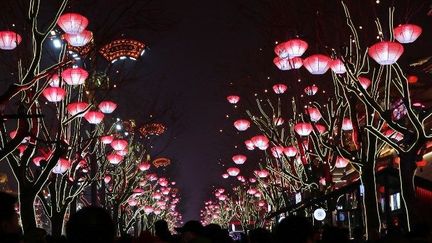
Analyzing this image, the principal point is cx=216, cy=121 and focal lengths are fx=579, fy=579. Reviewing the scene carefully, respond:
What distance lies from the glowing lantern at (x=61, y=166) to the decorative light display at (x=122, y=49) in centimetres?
363

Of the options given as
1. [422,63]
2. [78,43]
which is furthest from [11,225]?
[422,63]

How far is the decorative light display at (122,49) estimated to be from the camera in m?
18.9

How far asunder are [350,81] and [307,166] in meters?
8.84

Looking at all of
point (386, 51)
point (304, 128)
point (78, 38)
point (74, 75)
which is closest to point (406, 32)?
point (386, 51)

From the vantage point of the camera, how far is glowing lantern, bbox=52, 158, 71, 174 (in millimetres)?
17842

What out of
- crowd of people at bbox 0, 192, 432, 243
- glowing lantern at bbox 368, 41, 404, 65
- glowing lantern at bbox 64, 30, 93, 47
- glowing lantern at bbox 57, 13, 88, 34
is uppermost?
glowing lantern at bbox 57, 13, 88, 34

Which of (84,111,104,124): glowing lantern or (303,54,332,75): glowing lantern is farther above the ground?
(303,54,332,75): glowing lantern

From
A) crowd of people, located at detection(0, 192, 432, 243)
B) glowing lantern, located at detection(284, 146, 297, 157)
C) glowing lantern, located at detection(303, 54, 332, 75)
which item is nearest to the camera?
crowd of people, located at detection(0, 192, 432, 243)

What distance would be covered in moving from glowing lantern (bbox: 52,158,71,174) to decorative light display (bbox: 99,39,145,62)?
143 inches

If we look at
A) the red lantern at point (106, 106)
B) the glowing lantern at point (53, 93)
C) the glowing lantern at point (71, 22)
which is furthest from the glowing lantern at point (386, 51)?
the red lantern at point (106, 106)

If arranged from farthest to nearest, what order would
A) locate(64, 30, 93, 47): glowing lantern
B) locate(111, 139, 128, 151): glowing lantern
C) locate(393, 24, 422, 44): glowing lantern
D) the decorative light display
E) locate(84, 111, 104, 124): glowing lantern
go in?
locate(111, 139, 128, 151): glowing lantern → locate(84, 111, 104, 124): glowing lantern → the decorative light display → locate(64, 30, 93, 47): glowing lantern → locate(393, 24, 422, 44): glowing lantern

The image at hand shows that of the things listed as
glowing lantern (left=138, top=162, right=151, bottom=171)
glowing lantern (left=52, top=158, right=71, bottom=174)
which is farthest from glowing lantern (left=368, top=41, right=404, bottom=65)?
glowing lantern (left=138, top=162, right=151, bottom=171)

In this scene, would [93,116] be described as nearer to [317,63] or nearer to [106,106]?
[106,106]

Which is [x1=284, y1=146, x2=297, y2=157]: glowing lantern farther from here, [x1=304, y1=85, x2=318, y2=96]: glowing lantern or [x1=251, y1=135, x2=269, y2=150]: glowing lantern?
[x1=304, y1=85, x2=318, y2=96]: glowing lantern
